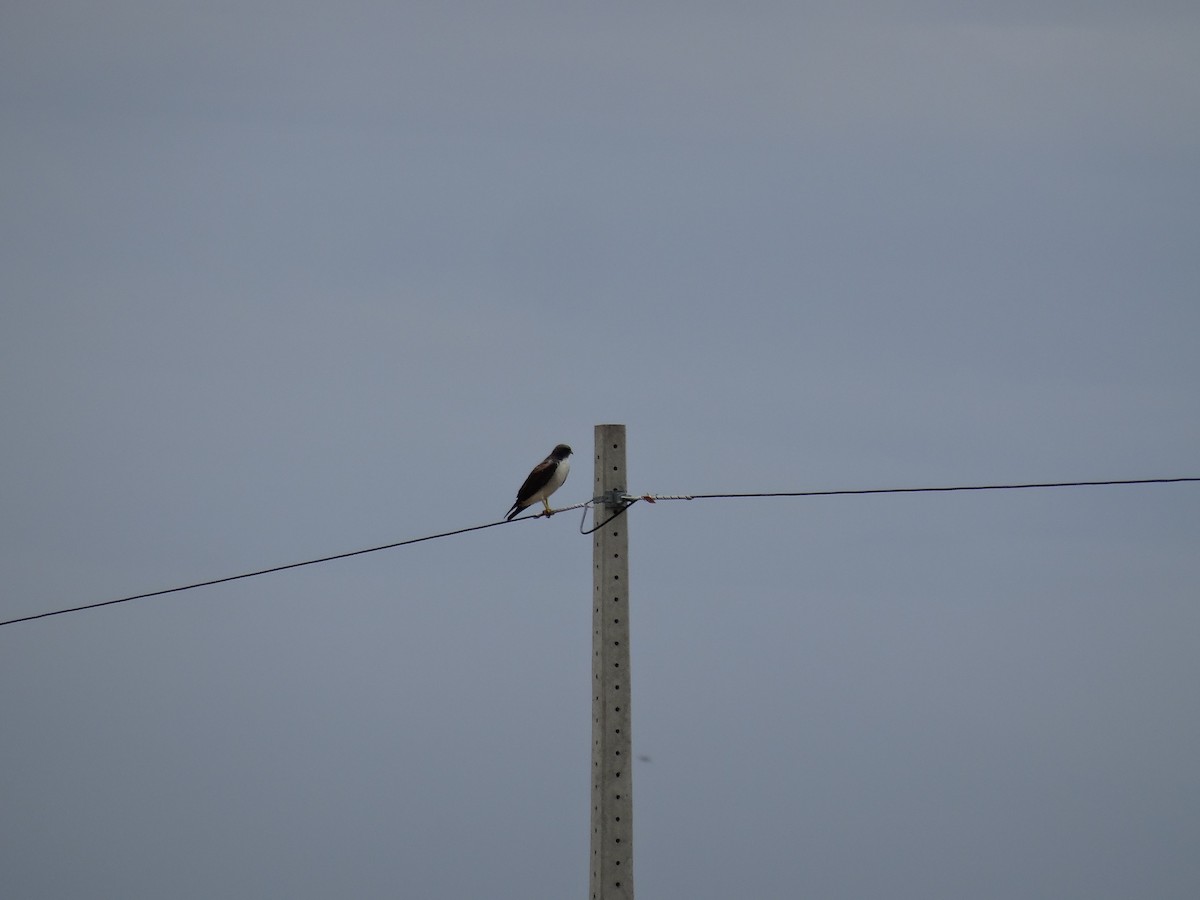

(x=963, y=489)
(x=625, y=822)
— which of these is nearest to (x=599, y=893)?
(x=625, y=822)

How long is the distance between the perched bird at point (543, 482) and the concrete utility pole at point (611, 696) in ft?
8.73

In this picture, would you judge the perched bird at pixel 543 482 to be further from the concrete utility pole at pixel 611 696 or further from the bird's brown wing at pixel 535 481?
the concrete utility pole at pixel 611 696

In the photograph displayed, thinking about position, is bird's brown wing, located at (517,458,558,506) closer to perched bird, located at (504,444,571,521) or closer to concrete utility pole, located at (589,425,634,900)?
perched bird, located at (504,444,571,521)

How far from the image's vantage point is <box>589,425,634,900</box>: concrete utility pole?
9.88m

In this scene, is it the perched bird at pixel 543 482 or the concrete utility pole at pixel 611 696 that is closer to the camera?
the concrete utility pole at pixel 611 696

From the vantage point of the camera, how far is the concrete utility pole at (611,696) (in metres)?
9.88

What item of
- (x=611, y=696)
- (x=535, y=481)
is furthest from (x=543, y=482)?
(x=611, y=696)

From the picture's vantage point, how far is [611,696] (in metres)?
10.1

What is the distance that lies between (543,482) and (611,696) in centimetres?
359

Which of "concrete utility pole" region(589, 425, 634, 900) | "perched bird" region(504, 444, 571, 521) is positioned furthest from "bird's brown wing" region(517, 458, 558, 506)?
"concrete utility pole" region(589, 425, 634, 900)

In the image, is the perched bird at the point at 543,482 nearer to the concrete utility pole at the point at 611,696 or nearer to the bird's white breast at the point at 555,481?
the bird's white breast at the point at 555,481

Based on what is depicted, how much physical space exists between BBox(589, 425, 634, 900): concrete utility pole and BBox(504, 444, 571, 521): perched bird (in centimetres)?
266

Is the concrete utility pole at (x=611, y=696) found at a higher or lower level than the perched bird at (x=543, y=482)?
lower

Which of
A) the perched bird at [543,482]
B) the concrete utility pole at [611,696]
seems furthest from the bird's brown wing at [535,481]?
the concrete utility pole at [611,696]
